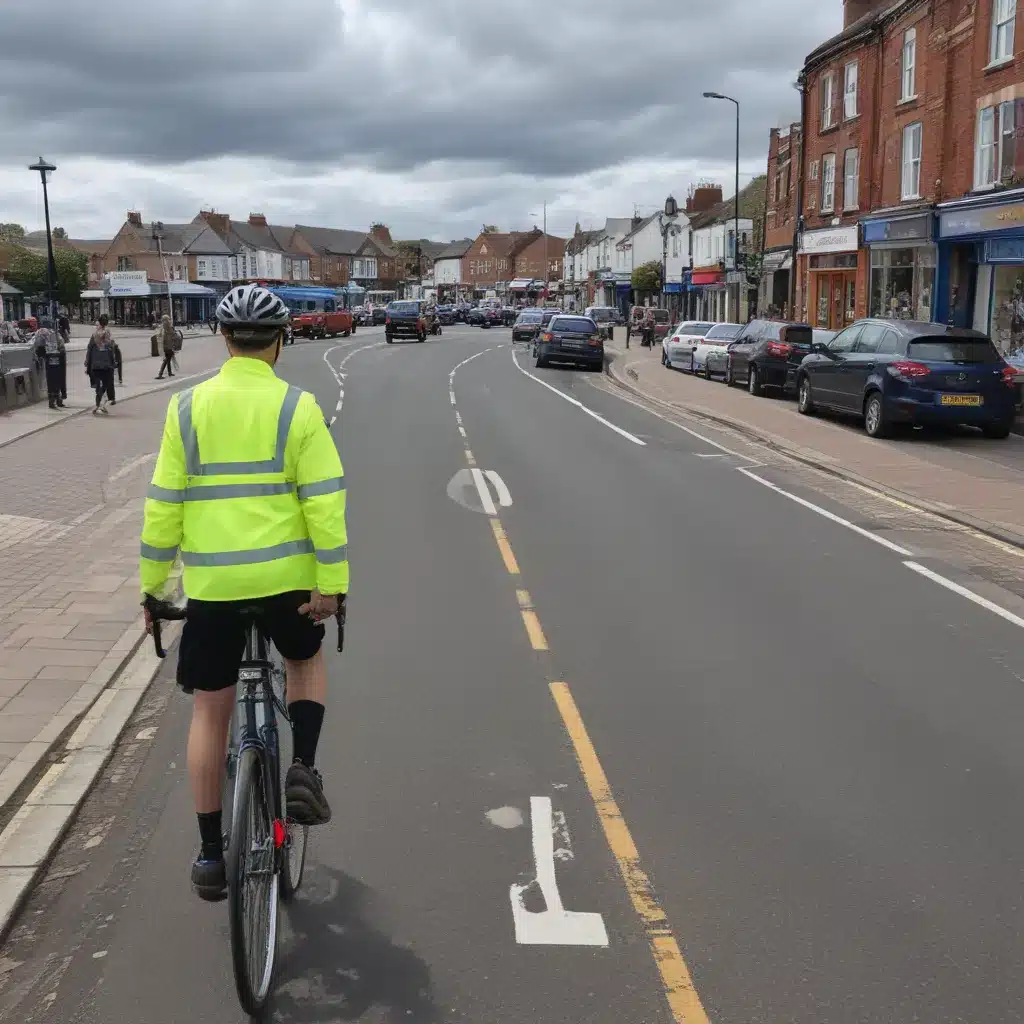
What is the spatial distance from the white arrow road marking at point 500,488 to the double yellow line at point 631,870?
528 centimetres

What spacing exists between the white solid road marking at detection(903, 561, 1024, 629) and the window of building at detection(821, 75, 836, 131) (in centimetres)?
3219

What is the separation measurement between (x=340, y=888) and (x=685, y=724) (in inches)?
90.5

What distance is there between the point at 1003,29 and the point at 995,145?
2514 millimetres

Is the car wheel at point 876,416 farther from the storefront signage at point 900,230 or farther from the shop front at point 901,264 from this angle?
the storefront signage at point 900,230

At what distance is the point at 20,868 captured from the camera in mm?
4352

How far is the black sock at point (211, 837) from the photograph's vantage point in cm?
372

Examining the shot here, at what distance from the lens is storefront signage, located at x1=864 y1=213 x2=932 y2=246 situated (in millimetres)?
30436

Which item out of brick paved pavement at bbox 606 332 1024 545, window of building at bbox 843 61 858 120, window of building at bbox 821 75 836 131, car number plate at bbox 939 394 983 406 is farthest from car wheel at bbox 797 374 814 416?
window of building at bbox 821 75 836 131

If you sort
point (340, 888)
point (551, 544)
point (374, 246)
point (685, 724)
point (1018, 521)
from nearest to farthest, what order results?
point (340, 888), point (685, 724), point (551, 544), point (1018, 521), point (374, 246)

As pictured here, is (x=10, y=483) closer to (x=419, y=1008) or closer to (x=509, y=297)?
(x=419, y=1008)

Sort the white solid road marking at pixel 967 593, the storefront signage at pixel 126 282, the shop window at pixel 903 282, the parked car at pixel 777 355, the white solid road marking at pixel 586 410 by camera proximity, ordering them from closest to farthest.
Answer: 1. the white solid road marking at pixel 967 593
2. the white solid road marking at pixel 586 410
3. the parked car at pixel 777 355
4. the shop window at pixel 903 282
5. the storefront signage at pixel 126 282

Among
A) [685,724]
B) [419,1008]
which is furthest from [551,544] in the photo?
[419,1008]

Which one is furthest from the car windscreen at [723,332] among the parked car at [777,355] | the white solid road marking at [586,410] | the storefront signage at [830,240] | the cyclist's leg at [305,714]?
the cyclist's leg at [305,714]

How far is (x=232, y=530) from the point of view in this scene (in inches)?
144
